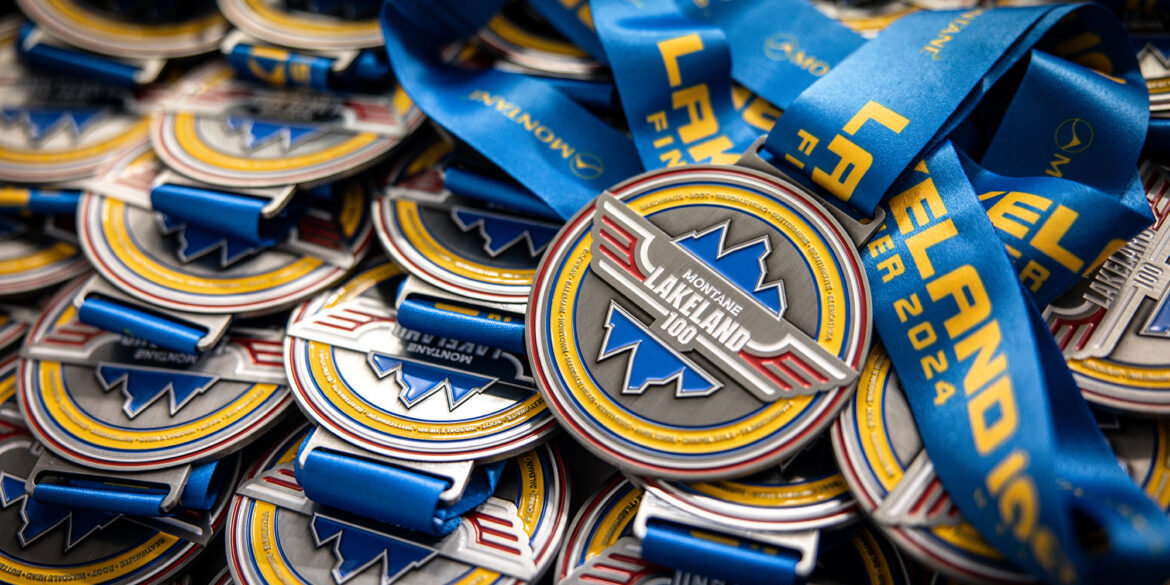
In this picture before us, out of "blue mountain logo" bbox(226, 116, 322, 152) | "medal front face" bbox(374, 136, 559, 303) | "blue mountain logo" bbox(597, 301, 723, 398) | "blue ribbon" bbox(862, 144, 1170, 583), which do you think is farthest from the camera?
"blue mountain logo" bbox(226, 116, 322, 152)

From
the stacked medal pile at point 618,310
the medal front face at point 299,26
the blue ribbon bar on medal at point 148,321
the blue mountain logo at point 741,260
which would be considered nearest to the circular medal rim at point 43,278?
the stacked medal pile at point 618,310

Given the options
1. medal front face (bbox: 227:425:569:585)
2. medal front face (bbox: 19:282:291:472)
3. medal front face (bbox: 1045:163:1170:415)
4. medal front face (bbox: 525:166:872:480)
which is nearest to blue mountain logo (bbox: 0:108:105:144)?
medal front face (bbox: 19:282:291:472)

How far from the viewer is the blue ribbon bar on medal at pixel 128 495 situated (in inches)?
76.8

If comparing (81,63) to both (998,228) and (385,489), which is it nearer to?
(385,489)

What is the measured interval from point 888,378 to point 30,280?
8.52ft

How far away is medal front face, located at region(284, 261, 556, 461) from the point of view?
1877mm

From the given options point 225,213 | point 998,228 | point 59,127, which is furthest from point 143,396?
point 998,228

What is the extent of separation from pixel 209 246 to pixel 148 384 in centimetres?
45

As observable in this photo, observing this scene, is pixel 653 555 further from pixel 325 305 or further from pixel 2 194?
pixel 2 194

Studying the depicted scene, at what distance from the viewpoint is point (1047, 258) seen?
1.74 m

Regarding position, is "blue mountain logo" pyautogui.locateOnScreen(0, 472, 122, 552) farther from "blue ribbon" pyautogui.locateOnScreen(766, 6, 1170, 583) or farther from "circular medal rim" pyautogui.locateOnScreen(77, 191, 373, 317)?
"blue ribbon" pyautogui.locateOnScreen(766, 6, 1170, 583)

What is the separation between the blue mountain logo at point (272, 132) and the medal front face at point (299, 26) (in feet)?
1.06

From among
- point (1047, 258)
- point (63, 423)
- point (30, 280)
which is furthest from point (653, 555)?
point (30, 280)

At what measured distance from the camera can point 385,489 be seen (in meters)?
1.80
